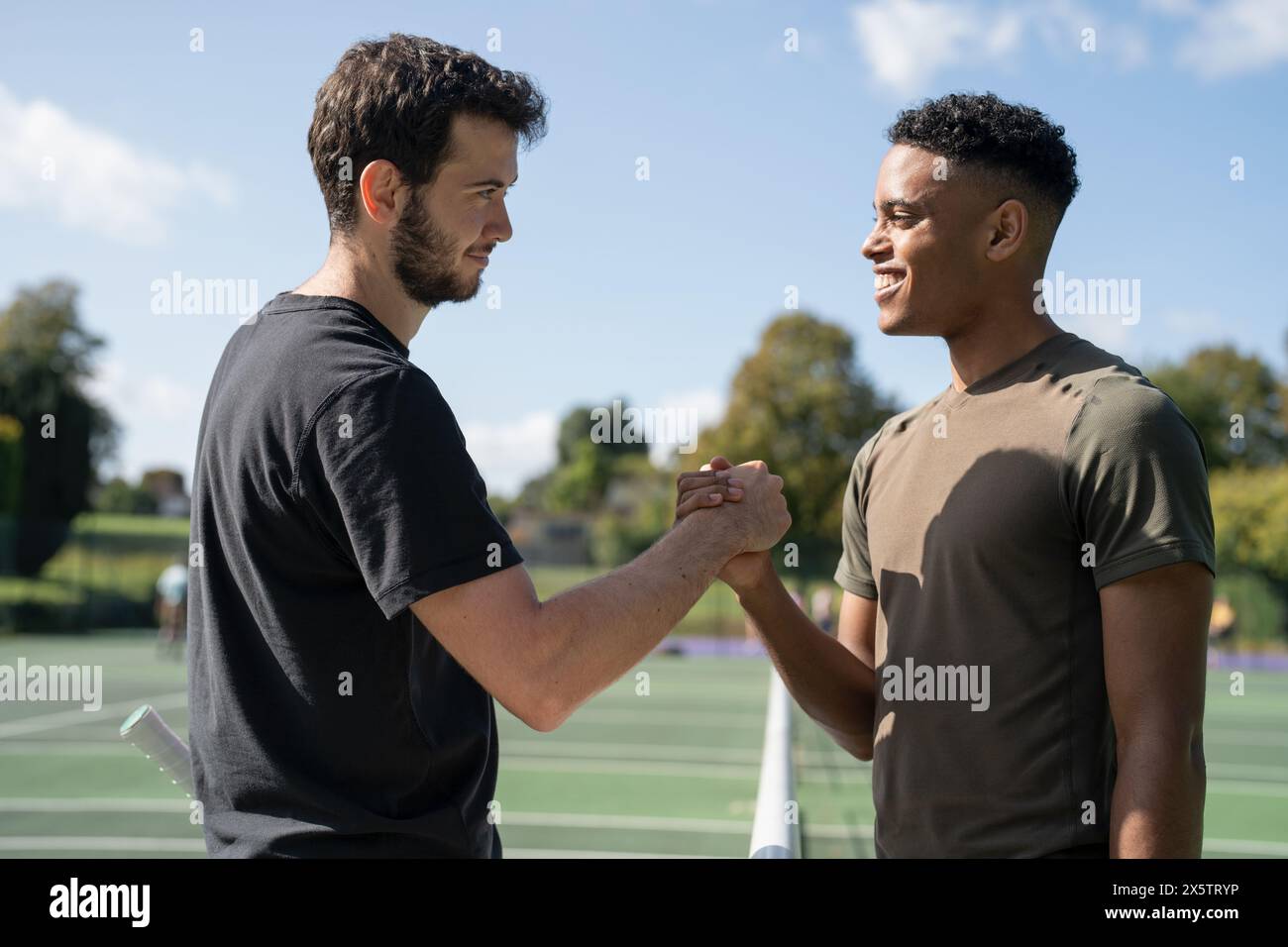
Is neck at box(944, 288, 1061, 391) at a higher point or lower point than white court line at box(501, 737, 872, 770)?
higher

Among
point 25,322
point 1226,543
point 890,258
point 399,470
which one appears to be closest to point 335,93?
point 399,470

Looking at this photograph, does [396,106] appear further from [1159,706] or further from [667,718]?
[667,718]

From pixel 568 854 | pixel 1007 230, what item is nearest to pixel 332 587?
pixel 1007 230

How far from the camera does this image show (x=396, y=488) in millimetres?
1938

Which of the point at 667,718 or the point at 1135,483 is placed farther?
the point at 667,718

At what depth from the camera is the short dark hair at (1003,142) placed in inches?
106

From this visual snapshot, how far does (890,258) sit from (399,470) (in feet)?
4.67

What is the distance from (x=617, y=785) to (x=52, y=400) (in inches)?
1825

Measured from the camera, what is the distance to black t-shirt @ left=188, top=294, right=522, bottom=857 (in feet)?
6.40

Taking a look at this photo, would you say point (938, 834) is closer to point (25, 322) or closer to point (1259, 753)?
point (1259, 753)

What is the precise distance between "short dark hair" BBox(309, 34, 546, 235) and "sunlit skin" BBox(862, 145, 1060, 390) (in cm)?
96

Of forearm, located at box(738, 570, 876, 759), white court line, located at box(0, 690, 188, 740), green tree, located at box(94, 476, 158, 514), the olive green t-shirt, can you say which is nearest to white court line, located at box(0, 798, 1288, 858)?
white court line, located at box(0, 690, 188, 740)

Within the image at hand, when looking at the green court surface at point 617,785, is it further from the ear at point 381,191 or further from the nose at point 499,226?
the ear at point 381,191

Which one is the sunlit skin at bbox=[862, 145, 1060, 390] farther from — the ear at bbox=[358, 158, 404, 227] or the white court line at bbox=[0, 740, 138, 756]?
the white court line at bbox=[0, 740, 138, 756]
